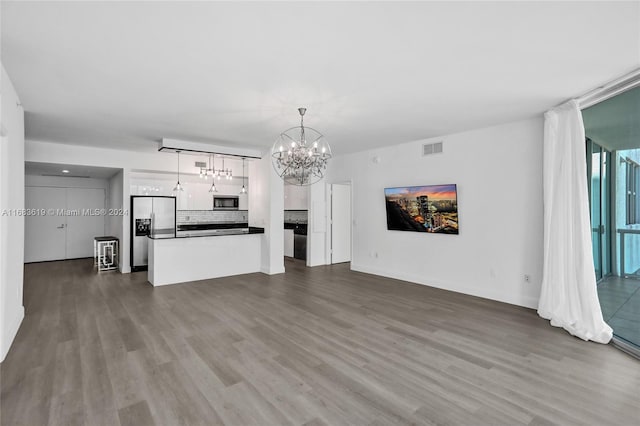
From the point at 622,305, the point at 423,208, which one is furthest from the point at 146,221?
the point at 622,305

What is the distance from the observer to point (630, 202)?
340cm

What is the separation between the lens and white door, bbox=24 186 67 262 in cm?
873

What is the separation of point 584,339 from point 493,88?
296cm

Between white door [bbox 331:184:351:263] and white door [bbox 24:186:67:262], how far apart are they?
7739 millimetres

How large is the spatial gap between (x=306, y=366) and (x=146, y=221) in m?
6.38

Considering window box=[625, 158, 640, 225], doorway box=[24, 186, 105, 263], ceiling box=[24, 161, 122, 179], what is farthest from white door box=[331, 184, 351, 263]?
doorway box=[24, 186, 105, 263]

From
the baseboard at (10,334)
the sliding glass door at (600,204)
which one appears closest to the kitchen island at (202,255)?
the baseboard at (10,334)

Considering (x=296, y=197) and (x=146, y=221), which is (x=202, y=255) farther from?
(x=296, y=197)

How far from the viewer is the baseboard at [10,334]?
3095 millimetres

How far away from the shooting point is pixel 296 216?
984cm

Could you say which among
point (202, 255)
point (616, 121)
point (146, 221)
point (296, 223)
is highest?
point (616, 121)

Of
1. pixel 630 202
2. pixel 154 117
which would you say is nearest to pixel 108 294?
pixel 154 117

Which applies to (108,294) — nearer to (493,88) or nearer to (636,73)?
(493,88)

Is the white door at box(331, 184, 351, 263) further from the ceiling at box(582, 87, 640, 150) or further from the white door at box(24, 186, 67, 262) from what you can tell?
the white door at box(24, 186, 67, 262)
